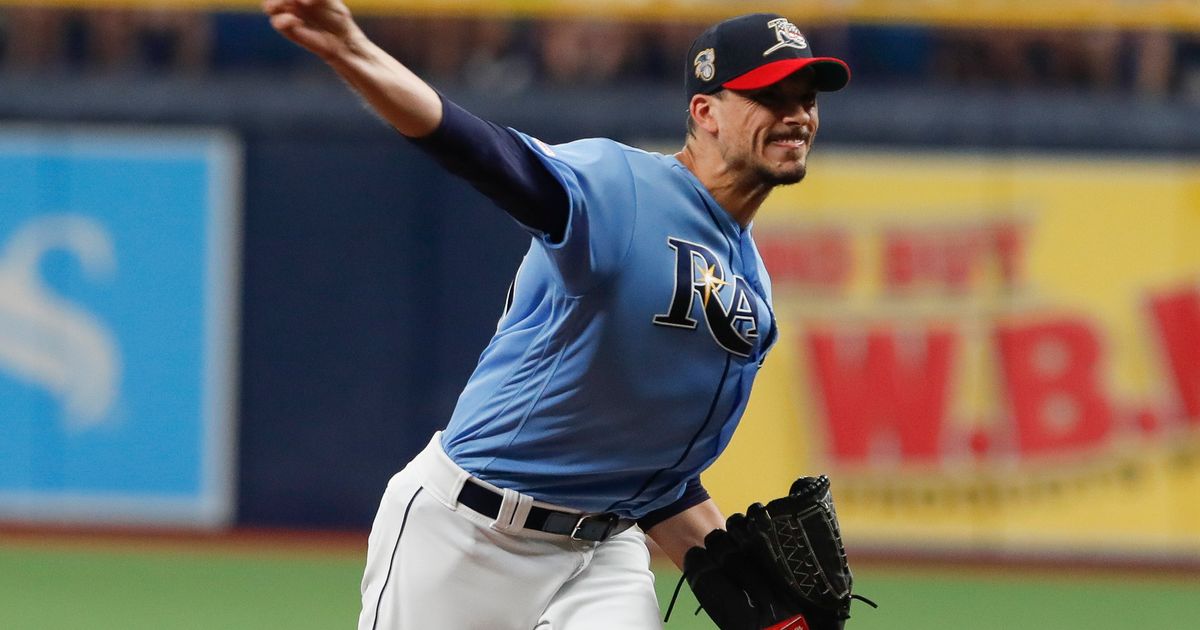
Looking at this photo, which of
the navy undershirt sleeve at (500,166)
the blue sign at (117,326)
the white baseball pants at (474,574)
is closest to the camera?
the navy undershirt sleeve at (500,166)

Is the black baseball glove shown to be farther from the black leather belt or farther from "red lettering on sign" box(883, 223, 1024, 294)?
"red lettering on sign" box(883, 223, 1024, 294)

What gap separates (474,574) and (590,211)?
80 centimetres

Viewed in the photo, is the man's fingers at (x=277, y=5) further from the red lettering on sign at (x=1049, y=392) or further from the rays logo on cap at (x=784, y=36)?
the red lettering on sign at (x=1049, y=392)

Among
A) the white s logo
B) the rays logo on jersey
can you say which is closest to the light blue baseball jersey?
the rays logo on jersey

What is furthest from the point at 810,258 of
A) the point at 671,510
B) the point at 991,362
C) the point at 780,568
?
the point at 780,568

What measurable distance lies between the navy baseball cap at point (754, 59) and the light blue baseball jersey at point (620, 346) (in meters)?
0.19

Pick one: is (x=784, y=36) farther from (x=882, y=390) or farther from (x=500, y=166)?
(x=882, y=390)

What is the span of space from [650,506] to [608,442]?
0.31 m

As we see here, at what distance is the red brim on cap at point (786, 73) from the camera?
10.5ft

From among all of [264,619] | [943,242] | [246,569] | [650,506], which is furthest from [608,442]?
[943,242]

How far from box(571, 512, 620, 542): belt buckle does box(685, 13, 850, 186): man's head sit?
2.39 ft

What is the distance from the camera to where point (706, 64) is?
3.34 m

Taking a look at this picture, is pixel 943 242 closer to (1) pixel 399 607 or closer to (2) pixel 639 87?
(2) pixel 639 87

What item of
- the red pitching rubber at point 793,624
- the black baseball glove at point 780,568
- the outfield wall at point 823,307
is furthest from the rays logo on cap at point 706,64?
the outfield wall at point 823,307
